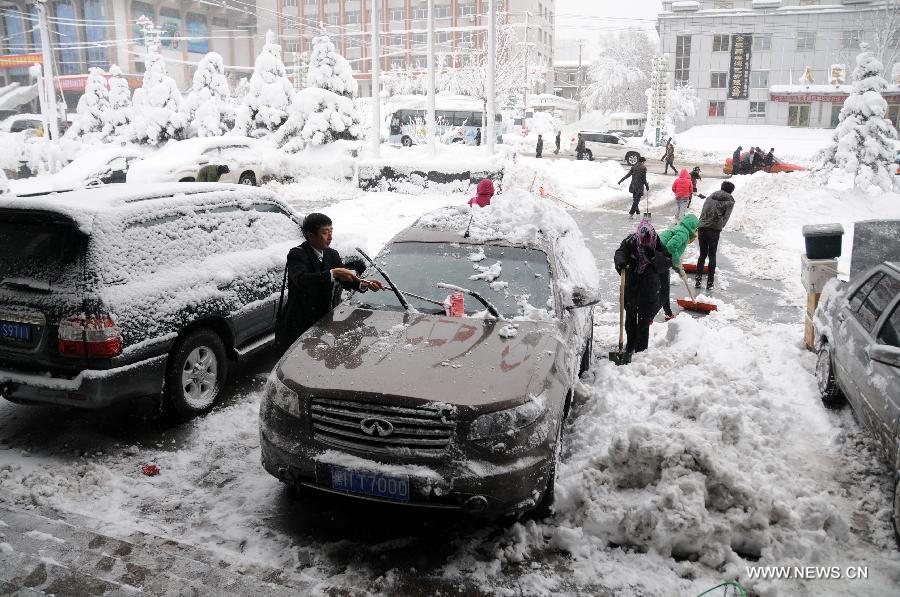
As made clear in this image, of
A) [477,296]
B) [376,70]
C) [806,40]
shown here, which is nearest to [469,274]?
[477,296]

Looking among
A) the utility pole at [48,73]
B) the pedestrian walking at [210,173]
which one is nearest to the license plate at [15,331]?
the pedestrian walking at [210,173]

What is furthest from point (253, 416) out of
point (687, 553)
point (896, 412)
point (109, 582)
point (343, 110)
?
point (343, 110)

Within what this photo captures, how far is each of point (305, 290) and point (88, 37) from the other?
84.1 m

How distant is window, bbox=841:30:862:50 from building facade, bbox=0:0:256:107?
5801 centimetres

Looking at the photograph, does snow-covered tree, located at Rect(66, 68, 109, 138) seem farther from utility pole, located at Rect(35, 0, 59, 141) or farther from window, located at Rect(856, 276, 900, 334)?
window, located at Rect(856, 276, 900, 334)

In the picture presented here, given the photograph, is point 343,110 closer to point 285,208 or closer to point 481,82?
point 285,208

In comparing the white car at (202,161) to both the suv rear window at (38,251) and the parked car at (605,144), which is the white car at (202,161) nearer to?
the suv rear window at (38,251)

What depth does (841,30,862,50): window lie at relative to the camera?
55.1 m

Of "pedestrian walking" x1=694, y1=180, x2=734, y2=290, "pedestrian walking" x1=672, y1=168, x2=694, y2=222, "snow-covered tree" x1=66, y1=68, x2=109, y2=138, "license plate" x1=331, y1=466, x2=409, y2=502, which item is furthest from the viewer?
"snow-covered tree" x1=66, y1=68, x2=109, y2=138

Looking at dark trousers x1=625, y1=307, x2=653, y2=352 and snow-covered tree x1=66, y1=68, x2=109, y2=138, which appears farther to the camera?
snow-covered tree x1=66, y1=68, x2=109, y2=138

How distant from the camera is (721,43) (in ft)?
186

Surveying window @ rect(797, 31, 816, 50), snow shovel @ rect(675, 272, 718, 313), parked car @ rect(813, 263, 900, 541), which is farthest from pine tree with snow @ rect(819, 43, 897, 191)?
window @ rect(797, 31, 816, 50)

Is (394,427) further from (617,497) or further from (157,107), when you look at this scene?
(157,107)

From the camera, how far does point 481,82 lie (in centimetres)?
5291
